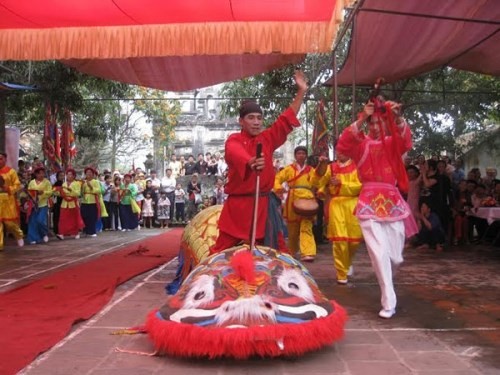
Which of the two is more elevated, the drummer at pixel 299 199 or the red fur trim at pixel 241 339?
the drummer at pixel 299 199

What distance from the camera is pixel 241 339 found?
125 inches

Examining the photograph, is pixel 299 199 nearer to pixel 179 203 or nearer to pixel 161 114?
pixel 179 203

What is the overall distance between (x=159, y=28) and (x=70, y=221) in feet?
25.0

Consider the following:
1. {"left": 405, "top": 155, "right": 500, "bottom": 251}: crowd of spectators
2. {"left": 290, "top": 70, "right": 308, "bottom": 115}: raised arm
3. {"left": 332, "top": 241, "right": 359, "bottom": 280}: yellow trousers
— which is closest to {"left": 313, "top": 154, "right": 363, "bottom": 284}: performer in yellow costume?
{"left": 332, "top": 241, "right": 359, "bottom": 280}: yellow trousers

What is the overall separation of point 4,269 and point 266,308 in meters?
5.46

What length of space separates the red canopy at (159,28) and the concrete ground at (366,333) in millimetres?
2461

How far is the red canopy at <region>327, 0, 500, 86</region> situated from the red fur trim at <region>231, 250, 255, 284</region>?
4.33 metres

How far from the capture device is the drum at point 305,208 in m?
7.93

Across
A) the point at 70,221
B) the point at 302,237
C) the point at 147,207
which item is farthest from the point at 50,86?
the point at 302,237

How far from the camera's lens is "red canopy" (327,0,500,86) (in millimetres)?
7207

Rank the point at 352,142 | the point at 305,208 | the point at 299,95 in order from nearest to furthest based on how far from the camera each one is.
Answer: the point at 299,95, the point at 352,142, the point at 305,208

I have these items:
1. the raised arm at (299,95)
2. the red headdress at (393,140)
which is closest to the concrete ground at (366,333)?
the red headdress at (393,140)

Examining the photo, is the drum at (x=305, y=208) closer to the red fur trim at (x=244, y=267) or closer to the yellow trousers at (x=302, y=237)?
the yellow trousers at (x=302, y=237)

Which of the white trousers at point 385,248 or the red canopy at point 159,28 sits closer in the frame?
the white trousers at point 385,248
